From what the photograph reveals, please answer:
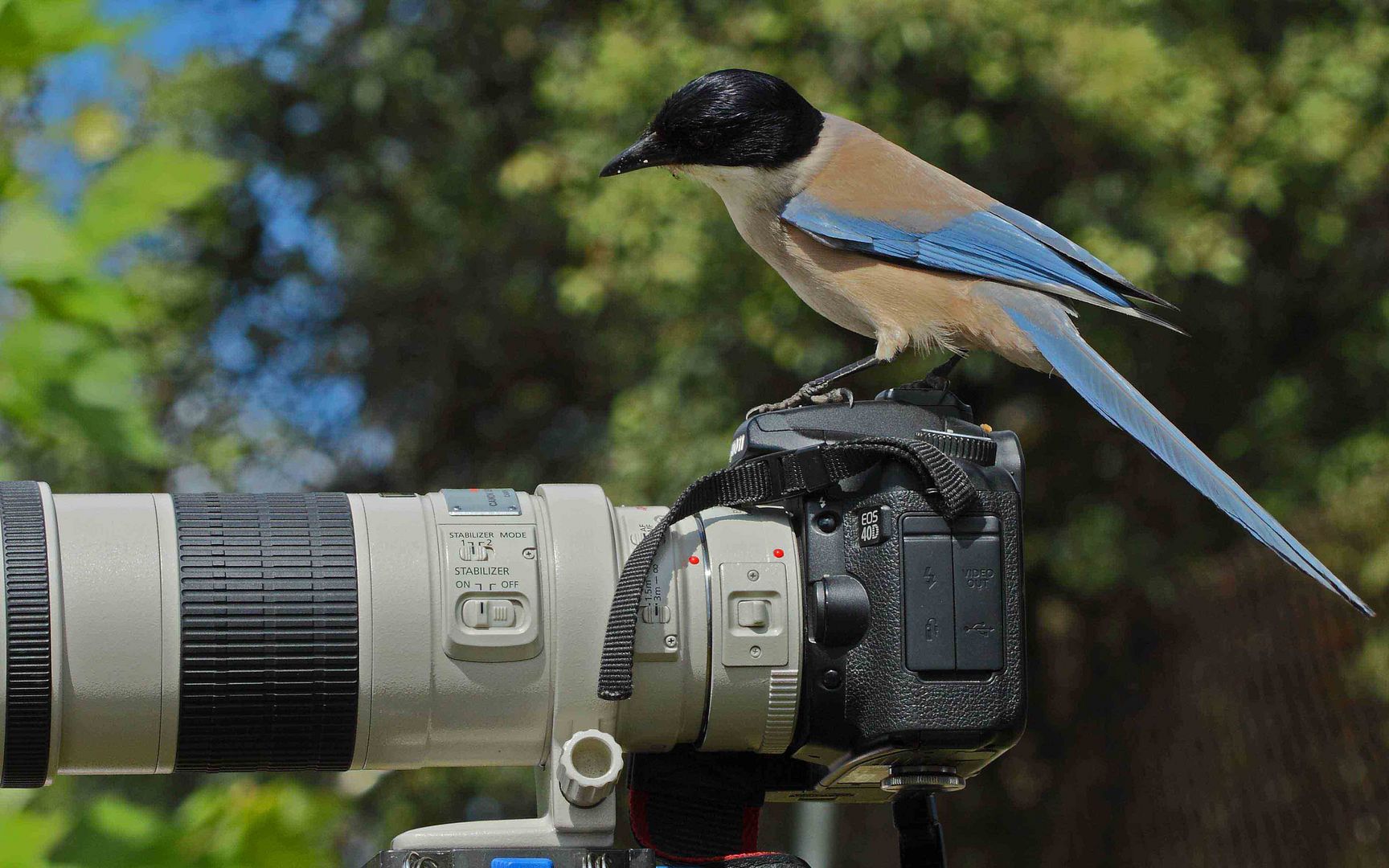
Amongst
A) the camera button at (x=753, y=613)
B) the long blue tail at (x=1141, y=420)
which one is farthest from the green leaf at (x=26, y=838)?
the long blue tail at (x=1141, y=420)

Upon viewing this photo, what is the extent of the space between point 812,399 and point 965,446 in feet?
0.96

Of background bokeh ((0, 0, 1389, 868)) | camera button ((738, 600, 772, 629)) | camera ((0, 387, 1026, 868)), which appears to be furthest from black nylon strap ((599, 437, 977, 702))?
background bokeh ((0, 0, 1389, 868))

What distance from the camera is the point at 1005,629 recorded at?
1.71m

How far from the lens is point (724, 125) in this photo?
2.22m

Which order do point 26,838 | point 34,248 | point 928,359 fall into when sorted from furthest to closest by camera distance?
point 928,359, point 34,248, point 26,838

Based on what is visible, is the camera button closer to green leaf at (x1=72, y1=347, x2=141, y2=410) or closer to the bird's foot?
the bird's foot

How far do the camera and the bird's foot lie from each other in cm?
6

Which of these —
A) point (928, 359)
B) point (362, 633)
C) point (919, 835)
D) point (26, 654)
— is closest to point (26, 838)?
point (26, 654)

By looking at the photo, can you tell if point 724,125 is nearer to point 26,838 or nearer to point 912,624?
point 912,624

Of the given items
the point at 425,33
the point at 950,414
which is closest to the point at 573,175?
the point at 425,33

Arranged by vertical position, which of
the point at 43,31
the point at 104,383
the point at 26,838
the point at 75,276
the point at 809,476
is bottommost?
the point at 26,838

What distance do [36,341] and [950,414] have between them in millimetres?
999

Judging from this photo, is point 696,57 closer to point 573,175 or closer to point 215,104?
point 573,175

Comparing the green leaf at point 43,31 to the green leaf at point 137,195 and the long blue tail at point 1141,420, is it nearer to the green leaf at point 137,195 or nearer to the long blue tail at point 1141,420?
the green leaf at point 137,195
